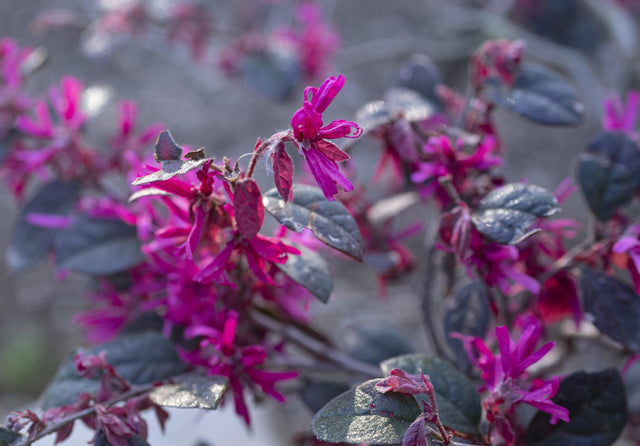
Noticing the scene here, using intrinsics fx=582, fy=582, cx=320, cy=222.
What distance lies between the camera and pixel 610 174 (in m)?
0.66

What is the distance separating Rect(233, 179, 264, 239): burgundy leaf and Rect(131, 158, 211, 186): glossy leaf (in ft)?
0.12

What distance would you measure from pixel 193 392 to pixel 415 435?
0.63ft

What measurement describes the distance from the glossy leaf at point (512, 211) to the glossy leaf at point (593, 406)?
0.18m

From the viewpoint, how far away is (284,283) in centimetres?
69

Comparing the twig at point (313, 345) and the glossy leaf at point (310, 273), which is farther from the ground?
the glossy leaf at point (310, 273)

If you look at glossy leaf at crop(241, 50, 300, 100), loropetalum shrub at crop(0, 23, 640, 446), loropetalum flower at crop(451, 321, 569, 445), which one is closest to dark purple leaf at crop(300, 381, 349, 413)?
loropetalum shrub at crop(0, 23, 640, 446)

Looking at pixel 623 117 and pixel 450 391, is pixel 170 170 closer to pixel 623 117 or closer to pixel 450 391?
pixel 450 391

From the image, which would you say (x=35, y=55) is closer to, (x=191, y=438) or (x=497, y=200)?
(x=191, y=438)

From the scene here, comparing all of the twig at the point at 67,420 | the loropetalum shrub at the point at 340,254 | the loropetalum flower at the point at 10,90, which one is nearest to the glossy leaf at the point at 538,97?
the loropetalum shrub at the point at 340,254

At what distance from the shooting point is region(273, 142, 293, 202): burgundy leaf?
1.49 ft

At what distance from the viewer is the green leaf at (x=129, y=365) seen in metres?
0.60

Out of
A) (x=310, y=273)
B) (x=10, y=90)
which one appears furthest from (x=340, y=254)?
(x=10, y=90)

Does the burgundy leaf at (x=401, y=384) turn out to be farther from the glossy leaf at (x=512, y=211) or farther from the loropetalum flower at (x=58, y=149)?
the loropetalum flower at (x=58, y=149)

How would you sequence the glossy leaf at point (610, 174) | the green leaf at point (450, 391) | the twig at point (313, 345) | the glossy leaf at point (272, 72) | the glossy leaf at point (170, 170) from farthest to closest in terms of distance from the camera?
1. the glossy leaf at point (272, 72)
2. the twig at point (313, 345)
3. the glossy leaf at point (610, 174)
4. the green leaf at point (450, 391)
5. the glossy leaf at point (170, 170)
